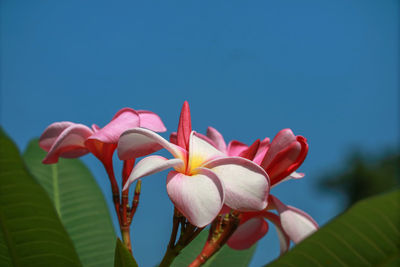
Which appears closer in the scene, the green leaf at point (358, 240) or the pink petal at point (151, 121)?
the green leaf at point (358, 240)

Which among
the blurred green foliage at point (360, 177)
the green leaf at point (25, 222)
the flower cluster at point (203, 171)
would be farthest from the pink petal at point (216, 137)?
the blurred green foliage at point (360, 177)

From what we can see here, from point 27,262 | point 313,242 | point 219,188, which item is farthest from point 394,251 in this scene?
point 27,262

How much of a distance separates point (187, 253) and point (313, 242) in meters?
0.41

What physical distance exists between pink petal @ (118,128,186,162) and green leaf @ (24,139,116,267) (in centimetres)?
32

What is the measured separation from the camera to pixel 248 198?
1.63ft

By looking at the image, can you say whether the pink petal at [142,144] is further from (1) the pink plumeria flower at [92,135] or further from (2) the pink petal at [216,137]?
(2) the pink petal at [216,137]

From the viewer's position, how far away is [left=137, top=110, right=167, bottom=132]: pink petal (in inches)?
26.4

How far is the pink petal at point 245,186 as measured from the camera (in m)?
0.50

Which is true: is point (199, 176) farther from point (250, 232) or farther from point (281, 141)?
point (250, 232)

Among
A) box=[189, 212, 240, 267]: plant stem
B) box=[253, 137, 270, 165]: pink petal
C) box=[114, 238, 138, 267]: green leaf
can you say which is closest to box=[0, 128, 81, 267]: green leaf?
box=[114, 238, 138, 267]: green leaf

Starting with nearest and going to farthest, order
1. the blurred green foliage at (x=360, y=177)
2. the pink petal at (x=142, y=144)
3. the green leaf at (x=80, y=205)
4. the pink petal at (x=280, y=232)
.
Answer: the pink petal at (x=142, y=144) < the pink petal at (x=280, y=232) < the green leaf at (x=80, y=205) < the blurred green foliage at (x=360, y=177)

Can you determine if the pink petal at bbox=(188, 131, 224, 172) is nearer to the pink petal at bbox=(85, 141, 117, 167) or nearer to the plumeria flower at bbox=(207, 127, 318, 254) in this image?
the plumeria flower at bbox=(207, 127, 318, 254)

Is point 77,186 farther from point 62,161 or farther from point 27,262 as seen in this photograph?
point 27,262

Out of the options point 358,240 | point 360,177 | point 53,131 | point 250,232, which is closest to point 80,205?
point 53,131
